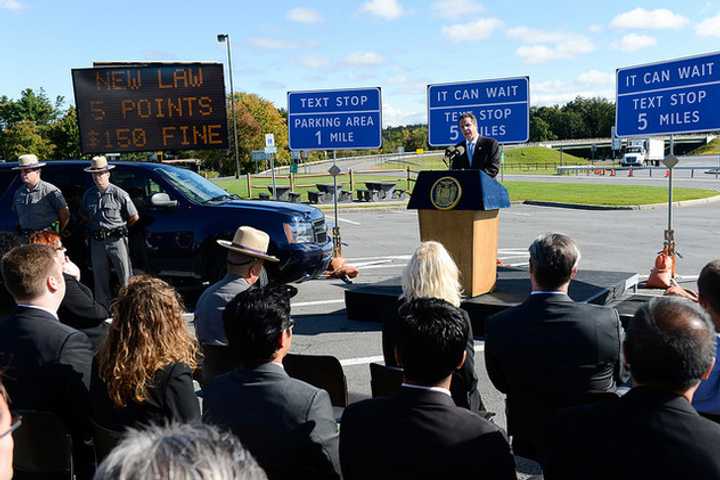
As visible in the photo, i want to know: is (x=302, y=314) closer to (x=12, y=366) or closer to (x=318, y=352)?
(x=318, y=352)

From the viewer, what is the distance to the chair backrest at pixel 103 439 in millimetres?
3088

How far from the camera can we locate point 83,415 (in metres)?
3.33

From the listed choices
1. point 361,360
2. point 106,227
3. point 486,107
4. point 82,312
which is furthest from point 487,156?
point 82,312

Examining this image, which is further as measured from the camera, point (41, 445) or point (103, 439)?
point (103, 439)

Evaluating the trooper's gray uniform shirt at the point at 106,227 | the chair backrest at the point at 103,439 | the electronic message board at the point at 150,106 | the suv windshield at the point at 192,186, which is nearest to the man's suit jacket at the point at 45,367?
the chair backrest at the point at 103,439

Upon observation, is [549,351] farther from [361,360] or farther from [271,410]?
[361,360]

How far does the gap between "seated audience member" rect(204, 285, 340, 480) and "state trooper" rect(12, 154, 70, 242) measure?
6.86 meters

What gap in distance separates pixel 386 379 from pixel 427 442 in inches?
48.1

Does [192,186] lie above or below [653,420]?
above

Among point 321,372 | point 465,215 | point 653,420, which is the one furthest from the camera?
point 465,215

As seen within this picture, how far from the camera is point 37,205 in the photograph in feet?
28.5

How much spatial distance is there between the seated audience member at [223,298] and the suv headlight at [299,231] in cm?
406

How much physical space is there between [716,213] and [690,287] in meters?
14.2

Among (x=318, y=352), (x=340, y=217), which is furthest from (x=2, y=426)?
(x=340, y=217)
